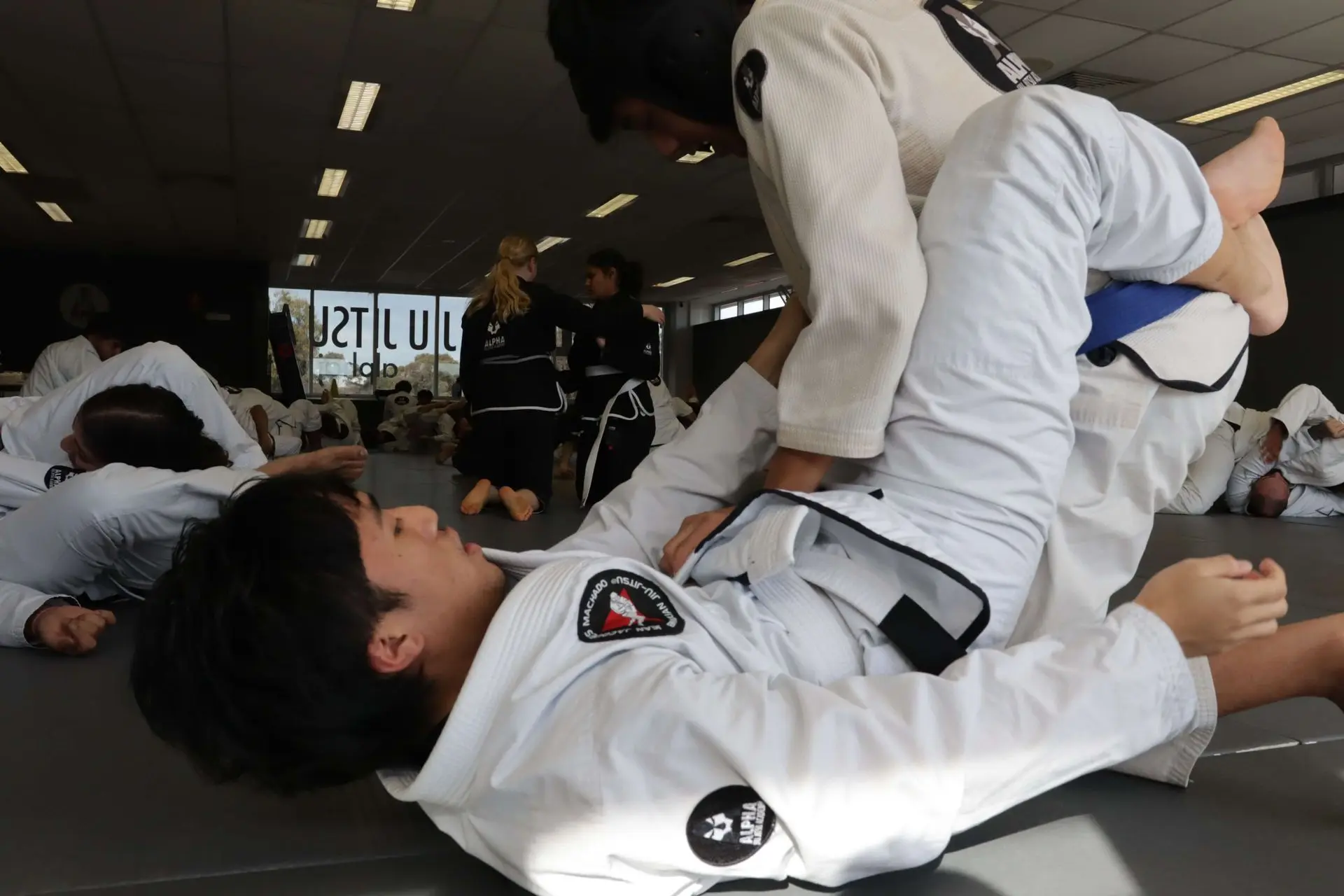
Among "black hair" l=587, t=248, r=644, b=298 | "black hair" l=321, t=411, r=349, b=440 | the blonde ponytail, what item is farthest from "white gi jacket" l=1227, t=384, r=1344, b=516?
"black hair" l=321, t=411, r=349, b=440

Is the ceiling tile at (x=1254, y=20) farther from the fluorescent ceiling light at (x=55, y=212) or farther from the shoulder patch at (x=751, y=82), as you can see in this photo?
the fluorescent ceiling light at (x=55, y=212)

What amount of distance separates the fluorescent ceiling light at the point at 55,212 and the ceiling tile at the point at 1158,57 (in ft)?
40.9

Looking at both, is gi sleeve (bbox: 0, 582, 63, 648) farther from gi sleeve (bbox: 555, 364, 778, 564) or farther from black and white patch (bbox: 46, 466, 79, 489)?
gi sleeve (bbox: 555, 364, 778, 564)

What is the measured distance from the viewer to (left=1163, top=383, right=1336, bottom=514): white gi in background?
5.80m

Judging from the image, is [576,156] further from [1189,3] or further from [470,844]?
[470,844]

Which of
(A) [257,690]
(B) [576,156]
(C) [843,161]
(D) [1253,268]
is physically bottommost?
(A) [257,690]

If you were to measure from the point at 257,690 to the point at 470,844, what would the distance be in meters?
0.29

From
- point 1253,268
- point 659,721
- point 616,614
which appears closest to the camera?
point 659,721

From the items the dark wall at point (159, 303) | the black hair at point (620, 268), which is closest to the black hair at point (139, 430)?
the black hair at point (620, 268)

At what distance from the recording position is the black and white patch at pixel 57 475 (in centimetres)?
263

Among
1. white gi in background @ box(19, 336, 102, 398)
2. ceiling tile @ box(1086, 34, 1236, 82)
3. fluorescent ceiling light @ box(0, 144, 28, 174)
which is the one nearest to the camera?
white gi in background @ box(19, 336, 102, 398)

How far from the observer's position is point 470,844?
1.04 m

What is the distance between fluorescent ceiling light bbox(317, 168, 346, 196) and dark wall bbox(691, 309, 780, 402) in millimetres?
8902

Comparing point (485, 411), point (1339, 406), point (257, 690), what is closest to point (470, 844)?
point (257, 690)
